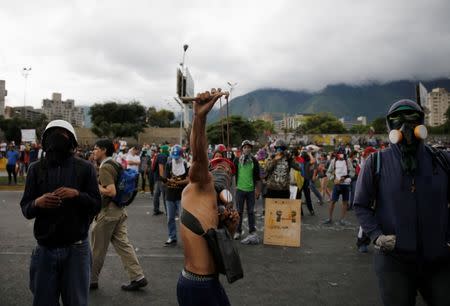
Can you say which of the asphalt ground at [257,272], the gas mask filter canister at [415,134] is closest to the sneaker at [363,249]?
the asphalt ground at [257,272]

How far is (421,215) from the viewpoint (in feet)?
8.13

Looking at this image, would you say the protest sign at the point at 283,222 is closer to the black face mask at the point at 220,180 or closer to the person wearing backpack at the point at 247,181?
the person wearing backpack at the point at 247,181

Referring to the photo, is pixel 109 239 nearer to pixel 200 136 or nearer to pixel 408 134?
pixel 200 136

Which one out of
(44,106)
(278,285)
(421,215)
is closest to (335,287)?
(278,285)

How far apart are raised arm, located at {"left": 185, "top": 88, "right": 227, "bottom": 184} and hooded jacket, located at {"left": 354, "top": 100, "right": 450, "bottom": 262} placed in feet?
4.09

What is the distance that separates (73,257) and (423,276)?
8.41ft

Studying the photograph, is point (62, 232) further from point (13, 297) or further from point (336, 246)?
point (336, 246)

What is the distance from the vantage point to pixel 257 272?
5344mm

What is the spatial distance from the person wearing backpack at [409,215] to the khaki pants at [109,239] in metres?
3.11

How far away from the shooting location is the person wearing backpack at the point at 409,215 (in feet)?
8.10

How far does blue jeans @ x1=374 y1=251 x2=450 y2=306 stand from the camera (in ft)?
8.05

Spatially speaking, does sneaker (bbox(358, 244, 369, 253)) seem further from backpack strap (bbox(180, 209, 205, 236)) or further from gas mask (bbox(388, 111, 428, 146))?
backpack strap (bbox(180, 209, 205, 236))

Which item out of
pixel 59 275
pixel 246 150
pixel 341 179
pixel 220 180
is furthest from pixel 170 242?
pixel 220 180

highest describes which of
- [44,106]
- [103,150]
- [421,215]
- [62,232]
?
[44,106]
